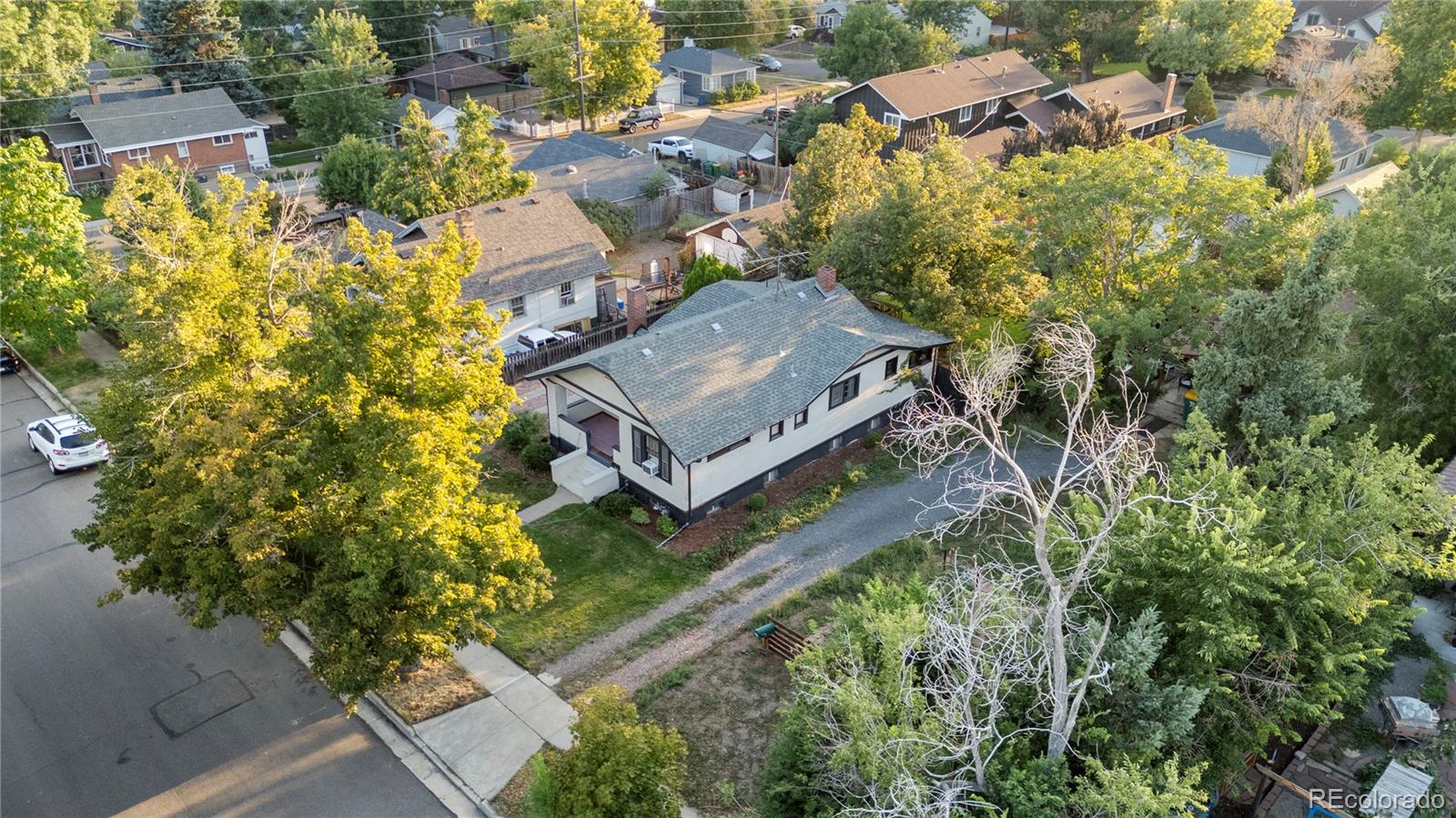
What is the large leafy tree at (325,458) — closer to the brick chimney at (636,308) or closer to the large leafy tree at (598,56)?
the brick chimney at (636,308)

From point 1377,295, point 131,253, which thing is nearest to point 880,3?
point 1377,295

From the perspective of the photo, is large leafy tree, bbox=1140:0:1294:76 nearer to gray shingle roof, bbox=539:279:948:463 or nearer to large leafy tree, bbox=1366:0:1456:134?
large leafy tree, bbox=1366:0:1456:134

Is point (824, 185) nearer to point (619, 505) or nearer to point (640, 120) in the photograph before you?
point (619, 505)

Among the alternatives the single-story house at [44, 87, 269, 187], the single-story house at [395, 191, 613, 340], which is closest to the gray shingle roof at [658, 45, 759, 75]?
the single-story house at [44, 87, 269, 187]

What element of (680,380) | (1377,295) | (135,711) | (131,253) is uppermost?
(131,253)

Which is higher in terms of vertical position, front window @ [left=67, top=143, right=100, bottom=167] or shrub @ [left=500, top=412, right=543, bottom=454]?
front window @ [left=67, top=143, right=100, bottom=167]

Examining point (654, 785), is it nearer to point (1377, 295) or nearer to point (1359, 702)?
point (1359, 702)
